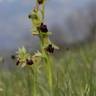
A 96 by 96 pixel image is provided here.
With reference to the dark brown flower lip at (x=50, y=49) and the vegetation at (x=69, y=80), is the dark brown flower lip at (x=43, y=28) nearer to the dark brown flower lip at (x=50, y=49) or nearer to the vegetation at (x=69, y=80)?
the dark brown flower lip at (x=50, y=49)

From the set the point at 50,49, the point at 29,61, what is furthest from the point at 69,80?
the point at 50,49

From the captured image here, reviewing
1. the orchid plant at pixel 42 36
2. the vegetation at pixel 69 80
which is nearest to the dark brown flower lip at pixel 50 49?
the orchid plant at pixel 42 36

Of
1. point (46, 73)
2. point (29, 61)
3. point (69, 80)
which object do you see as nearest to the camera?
point (46, 73)

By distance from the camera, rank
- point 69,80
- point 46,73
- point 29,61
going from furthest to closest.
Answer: point 69,80 < point 29,61 < point 46,73

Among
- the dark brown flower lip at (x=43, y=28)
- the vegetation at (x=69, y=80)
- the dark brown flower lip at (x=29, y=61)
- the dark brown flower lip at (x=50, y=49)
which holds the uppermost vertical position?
the dark brown flower lip at (x=43, y=28)

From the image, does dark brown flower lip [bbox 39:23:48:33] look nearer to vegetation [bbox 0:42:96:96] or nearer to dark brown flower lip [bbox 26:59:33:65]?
dark brown flower lip [bbox 26:59:33:65]

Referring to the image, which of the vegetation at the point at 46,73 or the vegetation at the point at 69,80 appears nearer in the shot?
the vegetation at the point at 46,73

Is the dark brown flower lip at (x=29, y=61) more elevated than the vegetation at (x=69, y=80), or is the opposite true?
the dark brown flower lip at (x=29, y=61)

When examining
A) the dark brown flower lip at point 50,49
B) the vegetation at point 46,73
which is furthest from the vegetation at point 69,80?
the dark brown flower lip at point 50,49

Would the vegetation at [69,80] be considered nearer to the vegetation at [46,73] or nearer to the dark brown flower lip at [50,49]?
the vegetation at [46,73]

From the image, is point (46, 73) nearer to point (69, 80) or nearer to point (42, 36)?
point (42, 36)

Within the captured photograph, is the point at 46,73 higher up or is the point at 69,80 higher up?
the point at 46,73

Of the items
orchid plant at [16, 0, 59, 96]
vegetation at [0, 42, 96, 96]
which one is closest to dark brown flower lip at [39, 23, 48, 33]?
orchid plant at [16, 0, 59, 96]
